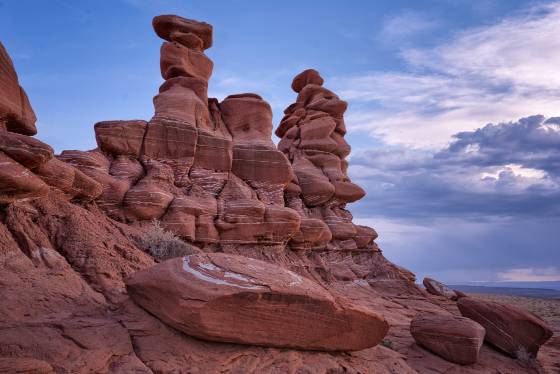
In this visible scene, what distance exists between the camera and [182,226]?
54.8 ft

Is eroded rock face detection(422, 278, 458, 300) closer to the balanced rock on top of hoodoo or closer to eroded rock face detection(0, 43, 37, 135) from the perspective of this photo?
the balanced rock on top of hoodoo

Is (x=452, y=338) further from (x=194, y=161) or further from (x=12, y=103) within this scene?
(x=12, y=103)

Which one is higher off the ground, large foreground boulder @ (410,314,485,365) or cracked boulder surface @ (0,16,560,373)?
cracked boulder surface @ (0,16,560,373)

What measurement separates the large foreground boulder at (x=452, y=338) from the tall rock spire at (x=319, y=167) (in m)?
9.95

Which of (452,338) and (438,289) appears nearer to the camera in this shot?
(452,338)

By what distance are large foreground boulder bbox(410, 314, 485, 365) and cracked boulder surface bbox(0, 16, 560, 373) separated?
0.95 feet

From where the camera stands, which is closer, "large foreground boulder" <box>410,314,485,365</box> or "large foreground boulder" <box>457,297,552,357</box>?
"large foreground boulder" <box>410,314,485,365</box>

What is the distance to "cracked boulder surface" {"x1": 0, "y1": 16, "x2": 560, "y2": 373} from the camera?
728 centimetres

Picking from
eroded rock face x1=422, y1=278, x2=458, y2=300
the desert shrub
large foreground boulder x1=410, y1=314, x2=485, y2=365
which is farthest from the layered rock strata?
eroded rock face x1=422, y1=278, x2=458, y2=300

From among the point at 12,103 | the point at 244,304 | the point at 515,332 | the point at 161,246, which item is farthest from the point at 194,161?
the point at 515,332

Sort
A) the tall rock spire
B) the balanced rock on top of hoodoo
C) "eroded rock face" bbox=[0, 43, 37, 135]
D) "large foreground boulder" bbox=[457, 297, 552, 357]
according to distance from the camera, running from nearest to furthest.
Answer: the balanced rock on top of hoodoo, "eroded rock face" bbox=[0, 43, 37, 135], "large foreground boulder" bbox=[457, 297, 552, 357], the tall rock spire

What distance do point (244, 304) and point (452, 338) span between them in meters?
8.11

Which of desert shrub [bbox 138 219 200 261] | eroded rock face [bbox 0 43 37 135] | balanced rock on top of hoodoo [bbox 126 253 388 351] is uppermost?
eroded rock face [bbox 0 43 37 135]

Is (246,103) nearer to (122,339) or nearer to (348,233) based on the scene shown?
(348,233)
